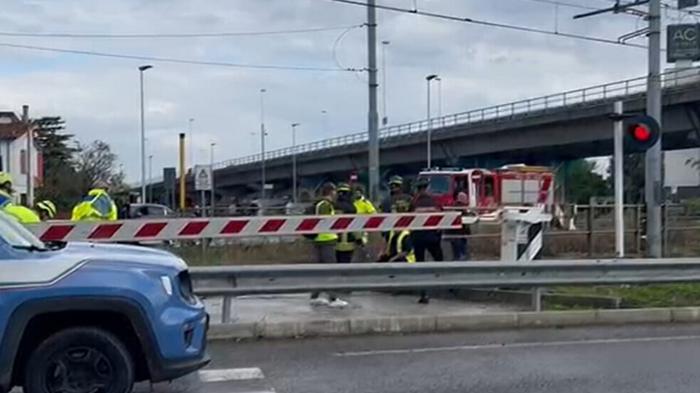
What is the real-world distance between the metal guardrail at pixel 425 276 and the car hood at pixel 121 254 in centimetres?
332

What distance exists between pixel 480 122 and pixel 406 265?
2074 inches

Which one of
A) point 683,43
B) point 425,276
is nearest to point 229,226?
point 425,276

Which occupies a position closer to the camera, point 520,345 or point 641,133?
point 520,345

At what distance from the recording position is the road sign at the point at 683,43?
23156 millimetres

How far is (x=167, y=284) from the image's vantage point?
703 cm

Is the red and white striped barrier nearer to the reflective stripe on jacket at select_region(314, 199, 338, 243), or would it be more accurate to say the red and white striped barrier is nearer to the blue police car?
the reflective stripe on jacket at select_region(314, 199, 338, 243)

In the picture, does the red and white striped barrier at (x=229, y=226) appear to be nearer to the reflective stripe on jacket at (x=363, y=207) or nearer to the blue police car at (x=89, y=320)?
the reflective stripe on jacket at (x=363, y=207)

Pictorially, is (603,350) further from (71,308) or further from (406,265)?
(71,308)

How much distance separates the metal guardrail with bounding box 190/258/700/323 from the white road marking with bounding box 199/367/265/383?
1980 millimetres

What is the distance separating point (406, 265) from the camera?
11.8 meters

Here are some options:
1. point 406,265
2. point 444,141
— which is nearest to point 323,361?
point 406,265

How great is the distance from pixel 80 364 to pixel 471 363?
3768mm

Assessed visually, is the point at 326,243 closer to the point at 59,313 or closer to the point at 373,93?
the point at 59,313

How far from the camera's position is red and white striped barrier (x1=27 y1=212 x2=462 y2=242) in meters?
12.7
